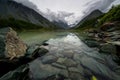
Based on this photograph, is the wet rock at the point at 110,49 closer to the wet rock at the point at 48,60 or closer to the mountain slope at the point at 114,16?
the wet rock at the point at 48,60

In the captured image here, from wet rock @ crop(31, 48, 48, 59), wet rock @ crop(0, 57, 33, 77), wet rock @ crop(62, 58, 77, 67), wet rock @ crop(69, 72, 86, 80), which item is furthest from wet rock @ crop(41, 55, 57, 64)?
wet rock @ crop(69, 72, 86, 80)

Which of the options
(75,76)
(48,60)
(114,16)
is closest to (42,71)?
(48,60)

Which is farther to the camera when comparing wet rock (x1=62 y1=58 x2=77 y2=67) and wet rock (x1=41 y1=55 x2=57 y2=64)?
wet rock (x1=41 y1=55 x2=57 y2=64)

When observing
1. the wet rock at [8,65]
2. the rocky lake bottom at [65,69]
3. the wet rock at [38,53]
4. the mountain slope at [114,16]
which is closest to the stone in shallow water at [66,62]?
the rocky lake bottom at [65,69]

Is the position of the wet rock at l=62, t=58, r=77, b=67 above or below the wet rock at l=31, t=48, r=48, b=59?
below

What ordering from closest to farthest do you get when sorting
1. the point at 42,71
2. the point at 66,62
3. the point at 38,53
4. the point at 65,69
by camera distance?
1. the point at 42,71
2. the point at 65,69
3. the point at 66,62
4. the point at 38,53

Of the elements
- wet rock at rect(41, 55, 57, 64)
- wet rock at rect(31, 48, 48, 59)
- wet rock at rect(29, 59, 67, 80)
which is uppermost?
wet rock at rect(31, 48, 48, 59)

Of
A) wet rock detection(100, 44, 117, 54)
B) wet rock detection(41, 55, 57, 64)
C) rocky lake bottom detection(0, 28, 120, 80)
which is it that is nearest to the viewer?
rocky lake bottom detection(0, 28, 120, 80)

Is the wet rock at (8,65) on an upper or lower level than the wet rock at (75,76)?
upper

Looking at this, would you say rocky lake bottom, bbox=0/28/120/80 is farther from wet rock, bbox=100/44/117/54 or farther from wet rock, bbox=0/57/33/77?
wet rock, bbox=100/44/117/54

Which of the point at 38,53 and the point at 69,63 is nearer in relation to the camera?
the point at 69,63

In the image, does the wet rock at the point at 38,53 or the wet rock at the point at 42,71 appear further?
the wet rock at the point at 38,53

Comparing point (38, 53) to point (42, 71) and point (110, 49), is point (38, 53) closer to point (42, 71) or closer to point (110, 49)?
point (42, 71)

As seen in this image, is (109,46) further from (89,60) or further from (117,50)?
(89,60)
